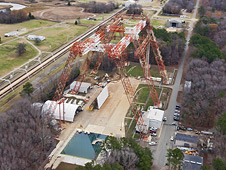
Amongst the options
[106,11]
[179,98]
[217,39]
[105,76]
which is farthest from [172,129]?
[106,11]

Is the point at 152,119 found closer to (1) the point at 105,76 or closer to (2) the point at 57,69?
(1) the point at 105,76

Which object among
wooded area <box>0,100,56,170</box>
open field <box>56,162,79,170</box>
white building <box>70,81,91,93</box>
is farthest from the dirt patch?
open field <box>56,162,79,170</box>

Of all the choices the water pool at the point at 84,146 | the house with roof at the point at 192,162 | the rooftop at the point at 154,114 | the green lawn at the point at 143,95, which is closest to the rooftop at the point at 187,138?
the house with roof at the point at 192,162

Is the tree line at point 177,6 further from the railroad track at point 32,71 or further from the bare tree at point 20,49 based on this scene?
the bare tree at point 20,49

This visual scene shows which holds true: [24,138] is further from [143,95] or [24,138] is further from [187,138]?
[143,95]

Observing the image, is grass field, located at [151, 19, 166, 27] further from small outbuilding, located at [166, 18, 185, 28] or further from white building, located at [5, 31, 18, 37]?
white building, located at [5, 31, 18, 37]
